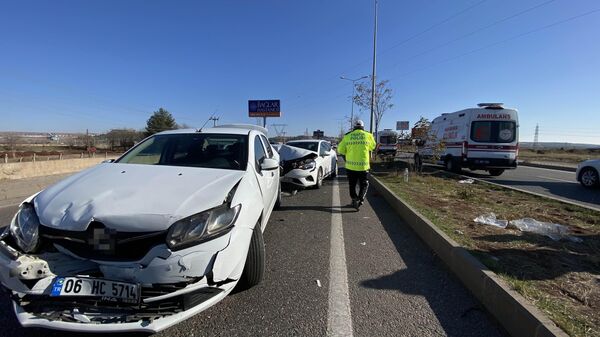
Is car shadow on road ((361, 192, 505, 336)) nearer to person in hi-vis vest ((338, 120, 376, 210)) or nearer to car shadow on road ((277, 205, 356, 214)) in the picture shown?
car shadow on road ((277, 205, 356, 214))

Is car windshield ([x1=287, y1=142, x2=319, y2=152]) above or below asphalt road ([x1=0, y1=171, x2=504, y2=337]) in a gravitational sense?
above

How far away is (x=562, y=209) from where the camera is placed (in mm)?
6746

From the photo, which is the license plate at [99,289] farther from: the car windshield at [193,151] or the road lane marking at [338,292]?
the car windshield at [193,151]

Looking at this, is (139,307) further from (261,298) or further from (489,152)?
(489,152)

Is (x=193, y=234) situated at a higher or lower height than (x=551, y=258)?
higher

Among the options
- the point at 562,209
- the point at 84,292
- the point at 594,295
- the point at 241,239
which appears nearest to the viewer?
the point at 84,292

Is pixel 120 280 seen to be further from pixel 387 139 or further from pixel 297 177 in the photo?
pixel 387 139

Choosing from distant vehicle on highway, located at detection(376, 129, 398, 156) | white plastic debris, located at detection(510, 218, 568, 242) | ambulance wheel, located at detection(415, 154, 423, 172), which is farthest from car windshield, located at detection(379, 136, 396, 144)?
white plastic debris, located at detection(510, 218, 568, 242)

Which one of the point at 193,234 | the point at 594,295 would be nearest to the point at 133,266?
the point at 193,234

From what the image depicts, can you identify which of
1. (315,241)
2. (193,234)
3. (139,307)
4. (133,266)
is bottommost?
(315,241)

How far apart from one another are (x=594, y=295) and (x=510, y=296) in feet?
3.29

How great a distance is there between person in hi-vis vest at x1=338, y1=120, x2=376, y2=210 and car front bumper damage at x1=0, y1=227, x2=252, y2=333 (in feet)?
15.9

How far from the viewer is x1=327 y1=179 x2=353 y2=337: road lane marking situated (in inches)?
103

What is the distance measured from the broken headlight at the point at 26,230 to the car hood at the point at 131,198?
0.07 meters
